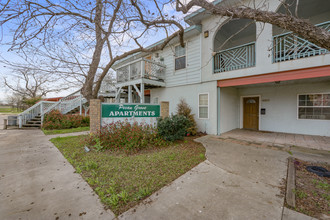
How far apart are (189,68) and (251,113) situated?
4.86m

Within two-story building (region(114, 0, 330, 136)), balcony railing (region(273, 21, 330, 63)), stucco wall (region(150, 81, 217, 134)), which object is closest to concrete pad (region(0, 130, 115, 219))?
two-story building (region(114, 0, 330, 136))

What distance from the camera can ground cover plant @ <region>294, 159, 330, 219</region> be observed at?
2029mm

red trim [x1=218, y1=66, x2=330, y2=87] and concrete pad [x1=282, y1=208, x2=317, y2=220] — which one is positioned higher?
red trim [x1=218, y1=66, x2=330, y2=87]

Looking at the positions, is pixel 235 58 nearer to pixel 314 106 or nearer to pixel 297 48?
pixel 297 48

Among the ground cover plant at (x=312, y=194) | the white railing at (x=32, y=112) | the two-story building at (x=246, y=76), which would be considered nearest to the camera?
the ground cover plant at (x=312, y=194)

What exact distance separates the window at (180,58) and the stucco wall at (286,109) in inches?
176

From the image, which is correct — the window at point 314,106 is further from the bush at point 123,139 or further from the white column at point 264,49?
the bush at point 123,139

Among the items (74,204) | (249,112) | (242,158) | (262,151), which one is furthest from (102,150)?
(249,112)

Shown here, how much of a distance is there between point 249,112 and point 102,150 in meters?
8.63

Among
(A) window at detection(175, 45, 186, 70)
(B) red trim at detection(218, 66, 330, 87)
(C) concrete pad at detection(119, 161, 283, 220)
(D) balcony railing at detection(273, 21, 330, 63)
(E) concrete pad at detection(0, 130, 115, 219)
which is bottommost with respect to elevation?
(C) concrete pad at detection(119, 161, 283, 220)

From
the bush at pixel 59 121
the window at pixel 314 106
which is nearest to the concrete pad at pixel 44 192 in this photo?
the bush at pixel 59 121

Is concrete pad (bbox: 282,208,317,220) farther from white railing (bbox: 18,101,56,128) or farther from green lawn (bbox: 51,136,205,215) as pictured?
white railing (bbox: 18,101,56,128)

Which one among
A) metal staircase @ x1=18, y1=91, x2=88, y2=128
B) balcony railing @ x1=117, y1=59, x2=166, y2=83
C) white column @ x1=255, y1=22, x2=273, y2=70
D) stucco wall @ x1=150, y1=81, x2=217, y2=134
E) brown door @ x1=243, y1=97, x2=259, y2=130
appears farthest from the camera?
metal staircase @ x1=18, y1=91, x2=88, y2=128

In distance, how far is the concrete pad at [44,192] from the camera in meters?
1.92
